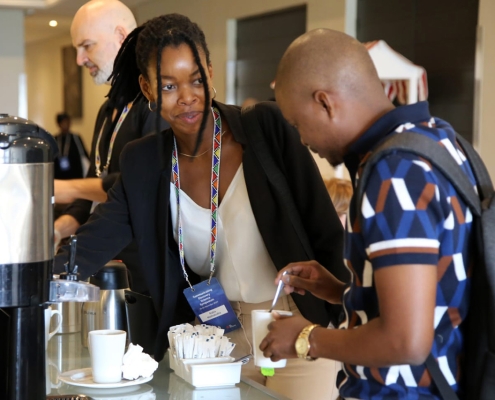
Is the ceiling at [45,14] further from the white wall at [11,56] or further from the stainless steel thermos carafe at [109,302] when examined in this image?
the stainless steel thermos carafe at [109,302]

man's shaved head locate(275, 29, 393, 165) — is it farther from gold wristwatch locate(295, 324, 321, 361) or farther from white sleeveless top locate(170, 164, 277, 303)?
white sleeveless top locate(170, 164, 277, 303)

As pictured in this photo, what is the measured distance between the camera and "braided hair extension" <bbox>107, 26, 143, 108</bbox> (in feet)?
6.56

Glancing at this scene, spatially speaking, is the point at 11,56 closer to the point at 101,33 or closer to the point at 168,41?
the point at 101,33

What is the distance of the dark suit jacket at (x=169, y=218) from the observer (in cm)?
182

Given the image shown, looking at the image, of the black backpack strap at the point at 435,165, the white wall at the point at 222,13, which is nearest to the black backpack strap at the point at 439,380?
the black backpack strap at the point at 435,165

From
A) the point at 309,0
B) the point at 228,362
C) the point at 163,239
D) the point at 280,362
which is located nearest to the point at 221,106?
the point at 163,239

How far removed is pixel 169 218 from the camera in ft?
6.23

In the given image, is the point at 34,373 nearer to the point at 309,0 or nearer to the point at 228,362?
the point at 228,362

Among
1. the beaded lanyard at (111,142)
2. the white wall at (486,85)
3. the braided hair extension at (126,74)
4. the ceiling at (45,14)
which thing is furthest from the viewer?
the ceiling at (45,14)

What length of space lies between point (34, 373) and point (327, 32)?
73 centimetres

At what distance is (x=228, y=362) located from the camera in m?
1.55

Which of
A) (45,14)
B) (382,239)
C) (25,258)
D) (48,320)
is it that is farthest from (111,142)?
(45,14)

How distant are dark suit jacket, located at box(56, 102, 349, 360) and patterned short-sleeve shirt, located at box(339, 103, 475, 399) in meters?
0.62

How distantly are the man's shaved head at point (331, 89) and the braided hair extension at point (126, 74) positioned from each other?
2.93ft
